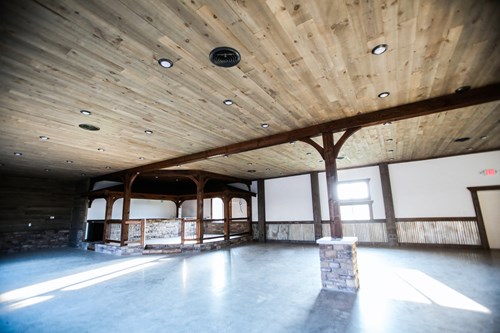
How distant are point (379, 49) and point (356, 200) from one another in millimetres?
7960

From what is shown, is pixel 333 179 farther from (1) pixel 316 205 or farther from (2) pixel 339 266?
(1) pixel 316 205

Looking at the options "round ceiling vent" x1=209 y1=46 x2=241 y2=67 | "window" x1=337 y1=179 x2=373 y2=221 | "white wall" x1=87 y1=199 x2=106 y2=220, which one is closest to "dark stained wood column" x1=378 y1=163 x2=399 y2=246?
"window" x1=337 y1=179 x2=373 y2=221

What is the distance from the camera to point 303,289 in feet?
13.7

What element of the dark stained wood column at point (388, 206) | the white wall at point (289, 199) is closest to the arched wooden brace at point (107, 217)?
the white wall at point (289, 199)

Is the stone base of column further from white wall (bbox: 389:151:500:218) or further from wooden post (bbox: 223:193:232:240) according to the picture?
wooden post (bbox: 223:193:232:240)

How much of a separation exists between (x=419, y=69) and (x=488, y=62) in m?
0.84

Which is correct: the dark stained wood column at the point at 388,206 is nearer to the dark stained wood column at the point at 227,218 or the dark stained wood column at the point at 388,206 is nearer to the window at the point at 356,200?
the window at the point at 356,200

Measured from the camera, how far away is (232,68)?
9.75ft

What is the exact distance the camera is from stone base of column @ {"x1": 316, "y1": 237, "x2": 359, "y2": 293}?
4.08 metres

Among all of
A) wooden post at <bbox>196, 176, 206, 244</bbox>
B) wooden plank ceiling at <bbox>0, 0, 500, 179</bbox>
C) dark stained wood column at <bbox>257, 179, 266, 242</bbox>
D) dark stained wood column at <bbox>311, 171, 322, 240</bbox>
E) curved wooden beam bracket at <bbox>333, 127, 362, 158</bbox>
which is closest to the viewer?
wooden plank ceiling at <bbox>0, 0, 500, 179</bbox>

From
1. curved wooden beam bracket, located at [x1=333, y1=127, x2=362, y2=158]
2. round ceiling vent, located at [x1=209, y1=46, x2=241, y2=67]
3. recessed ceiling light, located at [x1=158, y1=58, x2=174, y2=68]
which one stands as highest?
recessed ceiling light, located at [x1=158, y1=58, x2=174, y2=68]

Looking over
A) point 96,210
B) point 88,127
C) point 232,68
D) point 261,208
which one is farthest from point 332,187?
point 96,210

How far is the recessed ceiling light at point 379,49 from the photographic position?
2652mm

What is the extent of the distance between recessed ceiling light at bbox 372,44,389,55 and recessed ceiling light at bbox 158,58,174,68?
7.98 feet
